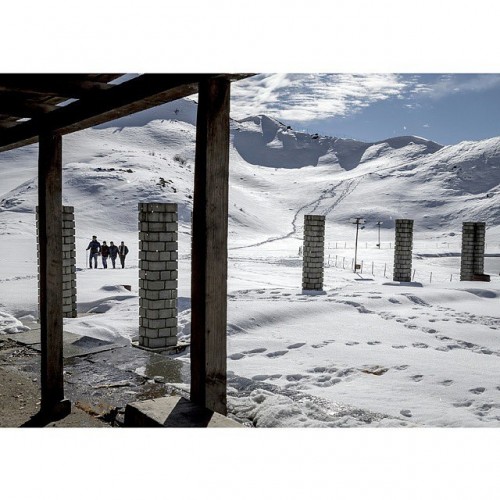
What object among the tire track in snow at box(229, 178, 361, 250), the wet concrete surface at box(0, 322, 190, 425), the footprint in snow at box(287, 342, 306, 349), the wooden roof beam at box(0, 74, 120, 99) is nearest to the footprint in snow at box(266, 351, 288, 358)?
the footprint in snow at box(287, 342, 306, 349)

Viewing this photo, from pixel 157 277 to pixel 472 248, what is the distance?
591 inches

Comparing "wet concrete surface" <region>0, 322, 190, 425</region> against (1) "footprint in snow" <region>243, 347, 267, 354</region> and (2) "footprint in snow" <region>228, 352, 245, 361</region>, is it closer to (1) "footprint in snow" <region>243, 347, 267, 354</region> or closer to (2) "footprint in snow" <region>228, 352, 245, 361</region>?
(2) "footprint in snow" <region>228, 352, 245, 361</region>

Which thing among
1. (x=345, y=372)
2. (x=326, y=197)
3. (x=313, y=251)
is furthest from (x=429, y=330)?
(x=326, y=197)

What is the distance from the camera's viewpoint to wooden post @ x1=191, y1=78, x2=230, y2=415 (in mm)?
2863

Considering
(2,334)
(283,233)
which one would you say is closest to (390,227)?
(283,233)

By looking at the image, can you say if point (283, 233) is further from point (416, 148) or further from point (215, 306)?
point (416, 148)

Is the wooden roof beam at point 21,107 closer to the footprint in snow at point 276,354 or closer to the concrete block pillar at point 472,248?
the footprint in snow at point 276,354

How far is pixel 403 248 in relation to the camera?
17.8m

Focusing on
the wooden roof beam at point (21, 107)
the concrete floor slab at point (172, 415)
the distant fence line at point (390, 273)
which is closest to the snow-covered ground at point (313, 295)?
the distant fence line at point (390, 273)

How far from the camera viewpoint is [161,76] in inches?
119

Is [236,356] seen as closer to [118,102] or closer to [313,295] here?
[118,102]

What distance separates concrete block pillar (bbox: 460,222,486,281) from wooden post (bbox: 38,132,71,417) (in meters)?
17.8

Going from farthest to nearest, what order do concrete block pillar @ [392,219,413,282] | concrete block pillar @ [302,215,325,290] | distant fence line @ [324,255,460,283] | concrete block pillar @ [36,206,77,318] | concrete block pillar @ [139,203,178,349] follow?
1. distant fence line @ [324,255,460,283]
2. concrete block pillar @ [392,219,413,282]
3. concrete block pillar @ [302,215,325,290]
4. concrete block pillar @ [36,206,77,318]
5. concrete block pillar @ [139,203,178,349]

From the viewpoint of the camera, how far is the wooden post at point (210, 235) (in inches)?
113
